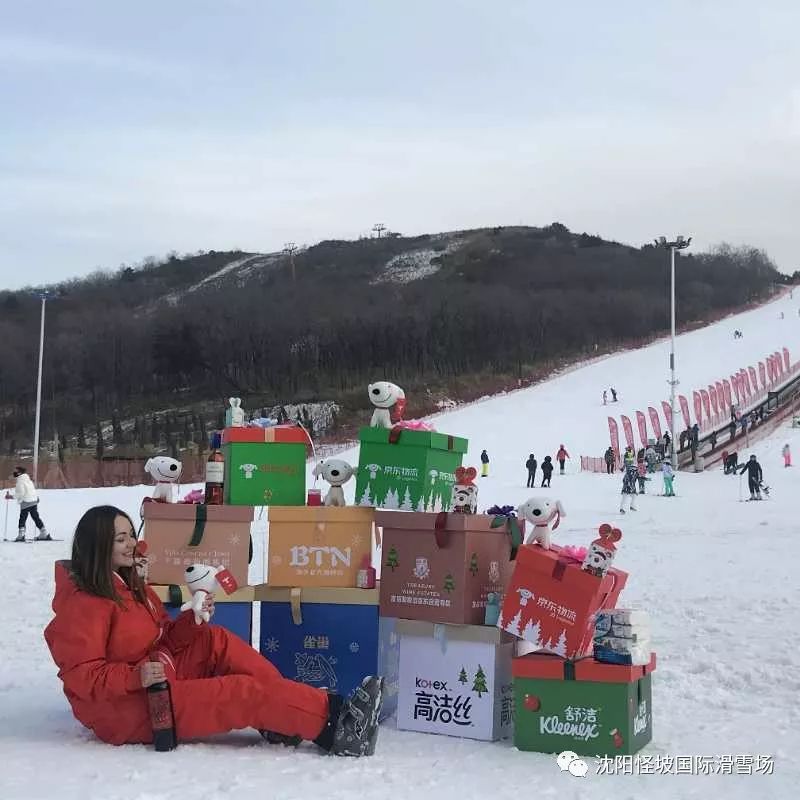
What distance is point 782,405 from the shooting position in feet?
129

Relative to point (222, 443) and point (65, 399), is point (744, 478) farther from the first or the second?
point (65, 399)

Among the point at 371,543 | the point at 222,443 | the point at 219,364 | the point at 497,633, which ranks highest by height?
the point at 219,364

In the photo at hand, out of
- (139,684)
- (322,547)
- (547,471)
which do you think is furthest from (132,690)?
(547,471)

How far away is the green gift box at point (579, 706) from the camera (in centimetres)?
432

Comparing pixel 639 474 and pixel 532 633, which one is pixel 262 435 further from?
pixel 639 474

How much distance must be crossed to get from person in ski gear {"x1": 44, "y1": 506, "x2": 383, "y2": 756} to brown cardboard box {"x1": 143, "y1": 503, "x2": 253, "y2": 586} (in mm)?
731

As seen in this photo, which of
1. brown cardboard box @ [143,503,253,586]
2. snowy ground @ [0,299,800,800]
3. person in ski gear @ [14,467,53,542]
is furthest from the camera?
person in ski gear @ [14,467,53,542]

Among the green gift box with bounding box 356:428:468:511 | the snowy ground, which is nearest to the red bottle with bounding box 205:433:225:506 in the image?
the green gift box with bounding box 356:428:468:511

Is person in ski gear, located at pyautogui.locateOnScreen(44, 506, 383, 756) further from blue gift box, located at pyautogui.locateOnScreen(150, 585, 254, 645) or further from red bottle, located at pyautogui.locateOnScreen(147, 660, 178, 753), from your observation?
blue gift box, located at pyautogui.locateOnScreen(150, 585, 254, 645)

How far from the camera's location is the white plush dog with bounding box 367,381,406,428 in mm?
5383

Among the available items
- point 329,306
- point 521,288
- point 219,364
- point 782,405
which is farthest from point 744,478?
point 521,288

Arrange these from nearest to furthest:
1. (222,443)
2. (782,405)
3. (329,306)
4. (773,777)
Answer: (773,777) < (222,443) < (782,405) < (329,306)

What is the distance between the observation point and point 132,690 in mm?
4195

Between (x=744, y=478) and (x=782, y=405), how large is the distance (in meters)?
15.7
